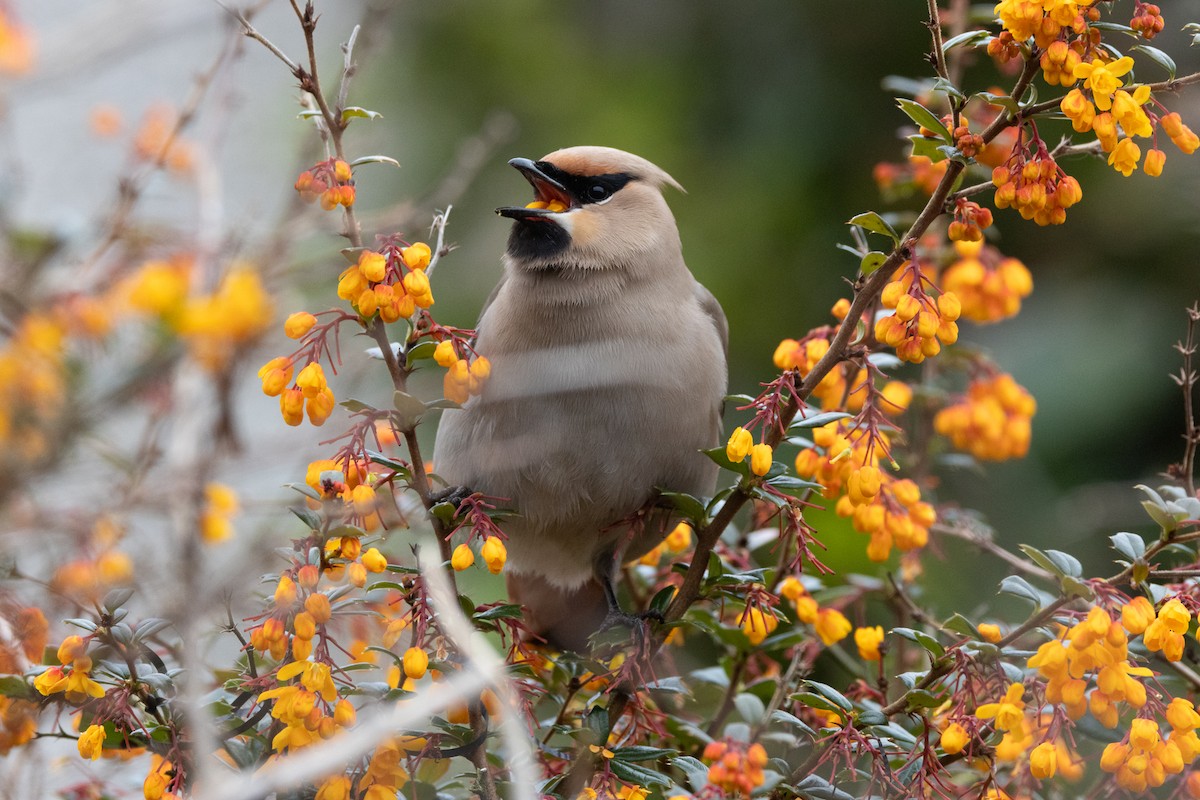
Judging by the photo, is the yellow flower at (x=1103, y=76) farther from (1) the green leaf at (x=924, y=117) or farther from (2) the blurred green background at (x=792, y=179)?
(2) the blurred green background at (x=792, y=179)

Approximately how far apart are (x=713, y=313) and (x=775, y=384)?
1068 millimetres

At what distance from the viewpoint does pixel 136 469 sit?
6.46ft

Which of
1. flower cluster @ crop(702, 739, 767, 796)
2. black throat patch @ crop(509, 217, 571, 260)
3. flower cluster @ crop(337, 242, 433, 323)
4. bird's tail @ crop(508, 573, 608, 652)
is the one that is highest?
flower cluster @ crop(337, 242, 433, 323)

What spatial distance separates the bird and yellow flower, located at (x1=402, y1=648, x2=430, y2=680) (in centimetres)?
83

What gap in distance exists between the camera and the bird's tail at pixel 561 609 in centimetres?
288

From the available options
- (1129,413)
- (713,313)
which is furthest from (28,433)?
(1129,413)

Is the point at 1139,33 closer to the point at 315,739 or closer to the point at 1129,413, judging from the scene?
the point at 315,739

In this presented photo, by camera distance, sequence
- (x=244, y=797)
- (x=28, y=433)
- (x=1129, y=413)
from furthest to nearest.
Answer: (x=1129, y=413)
(x=28, y=433)
(x=244, y=797)

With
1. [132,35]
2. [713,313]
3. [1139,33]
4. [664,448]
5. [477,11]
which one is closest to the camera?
[132,35]

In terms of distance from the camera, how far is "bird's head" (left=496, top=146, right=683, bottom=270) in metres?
2.84

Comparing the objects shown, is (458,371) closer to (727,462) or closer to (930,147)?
(727,462)

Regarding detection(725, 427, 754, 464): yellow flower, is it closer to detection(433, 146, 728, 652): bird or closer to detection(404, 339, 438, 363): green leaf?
detection(404, 339, 438, 363): green leaf

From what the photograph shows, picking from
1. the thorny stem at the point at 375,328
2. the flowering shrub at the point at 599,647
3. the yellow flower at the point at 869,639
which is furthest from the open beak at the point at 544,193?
the yellow flower at the point at 869,639

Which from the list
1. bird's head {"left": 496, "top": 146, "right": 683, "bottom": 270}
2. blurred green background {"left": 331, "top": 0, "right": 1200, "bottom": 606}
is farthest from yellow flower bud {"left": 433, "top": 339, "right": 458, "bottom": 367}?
blurred green background {"left": 331, "top": 0, "right": 1200, "bottom": 606}
